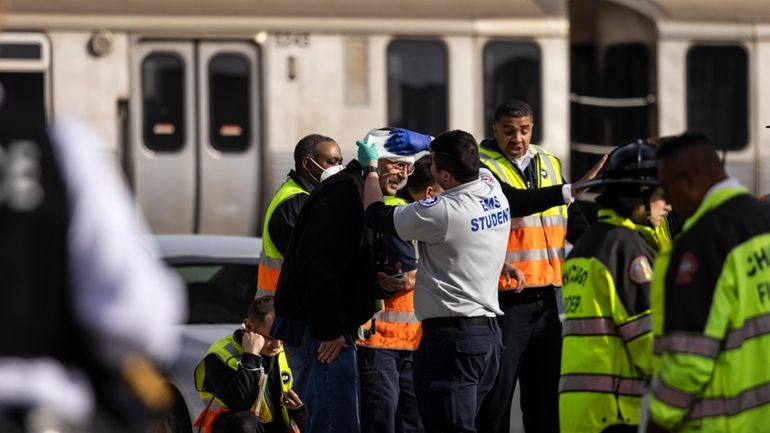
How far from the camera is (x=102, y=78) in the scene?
A: 14258 mm

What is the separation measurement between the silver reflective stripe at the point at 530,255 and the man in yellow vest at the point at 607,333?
2.31m

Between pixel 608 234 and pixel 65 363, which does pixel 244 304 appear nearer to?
pixel 608 234

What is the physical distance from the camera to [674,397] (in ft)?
14.9

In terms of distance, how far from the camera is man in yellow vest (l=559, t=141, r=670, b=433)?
213 inches

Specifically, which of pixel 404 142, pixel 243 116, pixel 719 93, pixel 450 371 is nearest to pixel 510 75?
pixel 719 93

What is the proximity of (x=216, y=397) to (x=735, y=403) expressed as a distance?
12.6 feet

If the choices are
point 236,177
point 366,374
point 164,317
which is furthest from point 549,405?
point 236,177

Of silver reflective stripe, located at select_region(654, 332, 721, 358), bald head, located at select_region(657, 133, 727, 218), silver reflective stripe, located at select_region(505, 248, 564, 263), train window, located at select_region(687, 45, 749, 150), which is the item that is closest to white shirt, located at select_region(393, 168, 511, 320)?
silver reflective stripe, located at select_region(505, 248, 564, 263)

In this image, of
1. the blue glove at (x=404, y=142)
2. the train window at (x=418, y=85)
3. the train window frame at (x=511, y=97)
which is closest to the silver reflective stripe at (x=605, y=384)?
the blue glove at (x=404, y=142)

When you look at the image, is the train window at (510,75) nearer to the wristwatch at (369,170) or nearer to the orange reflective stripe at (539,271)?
the orange reflective stripe at (539,271)

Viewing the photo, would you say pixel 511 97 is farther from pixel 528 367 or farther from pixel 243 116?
pixel 528 367

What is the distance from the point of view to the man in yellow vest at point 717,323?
4.51 metres

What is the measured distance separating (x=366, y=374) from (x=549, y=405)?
0.88 metres

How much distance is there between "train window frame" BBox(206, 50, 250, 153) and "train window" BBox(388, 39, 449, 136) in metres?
1.29
